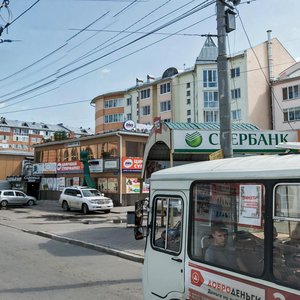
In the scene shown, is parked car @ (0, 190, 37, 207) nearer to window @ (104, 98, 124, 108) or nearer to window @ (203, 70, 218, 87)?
window @ (203, 70, 218, 87)

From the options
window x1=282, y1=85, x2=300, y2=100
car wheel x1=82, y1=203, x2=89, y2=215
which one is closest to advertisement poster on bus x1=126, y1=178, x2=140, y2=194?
car wheel x1=82, y1=203, x2=89, y2=215

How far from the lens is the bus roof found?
10.8 feet

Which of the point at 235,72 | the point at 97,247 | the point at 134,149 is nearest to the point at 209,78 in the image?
the point at 235,72

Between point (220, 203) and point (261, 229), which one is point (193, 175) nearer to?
point (220, 203)

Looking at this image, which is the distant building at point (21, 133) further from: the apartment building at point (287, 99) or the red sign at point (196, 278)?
the red sign at point (196, 278)

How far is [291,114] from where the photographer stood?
1810 inches

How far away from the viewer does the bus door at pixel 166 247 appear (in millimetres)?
4363

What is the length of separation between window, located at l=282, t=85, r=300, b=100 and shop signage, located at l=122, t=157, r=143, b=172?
21.3 metres

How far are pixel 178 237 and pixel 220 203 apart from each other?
0.78m

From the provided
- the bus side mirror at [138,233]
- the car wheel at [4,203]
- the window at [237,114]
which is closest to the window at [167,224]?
the bus side mirror at [138,233]

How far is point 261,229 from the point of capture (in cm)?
346

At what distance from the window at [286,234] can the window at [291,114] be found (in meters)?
44.2

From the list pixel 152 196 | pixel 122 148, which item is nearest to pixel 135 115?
pixel 122 148

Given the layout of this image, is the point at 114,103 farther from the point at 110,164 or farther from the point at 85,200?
the point at 85,200
